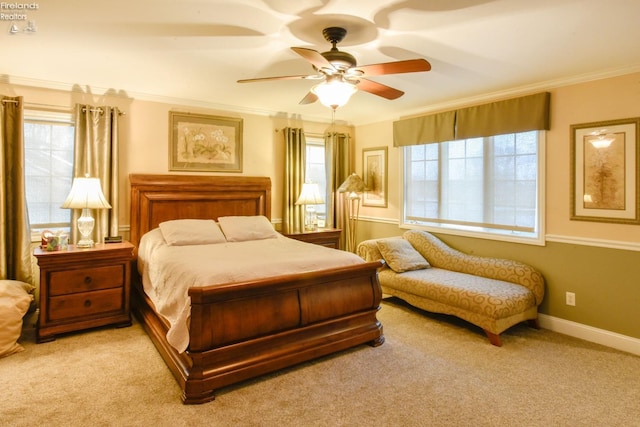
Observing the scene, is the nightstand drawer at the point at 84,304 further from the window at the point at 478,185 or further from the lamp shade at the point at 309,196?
the window at the point at 478,185

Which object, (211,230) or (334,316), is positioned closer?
(334,316)

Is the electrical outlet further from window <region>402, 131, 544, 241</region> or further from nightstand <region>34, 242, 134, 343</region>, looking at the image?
A: nightstand <region>34, 242, 134, 343</region>

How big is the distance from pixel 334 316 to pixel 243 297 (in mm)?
816

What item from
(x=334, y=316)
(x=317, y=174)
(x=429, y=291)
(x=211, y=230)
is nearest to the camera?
(x=334, y=316)

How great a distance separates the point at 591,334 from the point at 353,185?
3091 millimetres

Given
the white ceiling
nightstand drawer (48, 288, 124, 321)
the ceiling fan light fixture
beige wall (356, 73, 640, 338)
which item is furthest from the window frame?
beige wall (356, 73, 640, 338)

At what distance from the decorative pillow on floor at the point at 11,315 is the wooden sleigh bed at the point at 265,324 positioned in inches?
37.0

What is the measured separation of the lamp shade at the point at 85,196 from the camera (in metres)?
3.49

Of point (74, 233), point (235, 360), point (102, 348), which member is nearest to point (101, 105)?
point (74, 233)

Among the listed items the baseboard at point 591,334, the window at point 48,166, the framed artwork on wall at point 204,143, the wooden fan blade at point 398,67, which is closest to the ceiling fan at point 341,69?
the wooden fan blade at point 398,67

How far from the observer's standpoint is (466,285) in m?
3.58

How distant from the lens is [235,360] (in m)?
2.53

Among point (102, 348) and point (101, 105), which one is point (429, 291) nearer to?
point (102, 348)

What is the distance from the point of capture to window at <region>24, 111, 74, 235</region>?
3752 millimetres
